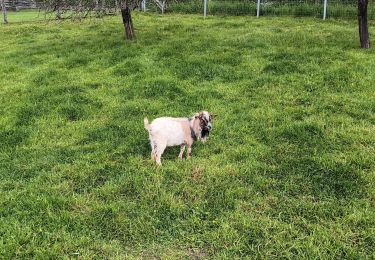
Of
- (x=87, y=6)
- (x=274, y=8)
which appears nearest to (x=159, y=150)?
(x=87, y=6)

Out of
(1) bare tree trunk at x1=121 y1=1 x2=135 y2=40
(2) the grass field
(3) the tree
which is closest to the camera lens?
(2) the grass field

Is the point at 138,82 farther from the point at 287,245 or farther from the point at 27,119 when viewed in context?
the point at 287,245

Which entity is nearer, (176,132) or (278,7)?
(176,132)

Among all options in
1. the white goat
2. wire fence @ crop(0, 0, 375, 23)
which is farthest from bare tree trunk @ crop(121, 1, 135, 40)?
the white goat

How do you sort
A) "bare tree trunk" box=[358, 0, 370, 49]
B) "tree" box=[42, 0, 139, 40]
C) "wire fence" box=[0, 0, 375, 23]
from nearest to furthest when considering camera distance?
"bare tree trunk" box=[358, 0, 370, 49], "tree" box=[42, 0, 139, 40], "wire fence" box=[0, 0, 375, 23]

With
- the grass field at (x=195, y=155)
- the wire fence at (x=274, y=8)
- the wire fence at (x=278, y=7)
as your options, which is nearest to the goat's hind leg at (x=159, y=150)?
the grass field at (x=195, y=155)

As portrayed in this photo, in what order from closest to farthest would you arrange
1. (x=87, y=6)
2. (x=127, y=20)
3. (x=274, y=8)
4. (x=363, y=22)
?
(x=363, y=22)
(x=87, y=6)
(x=127, y=20)
(x=274, y=8)

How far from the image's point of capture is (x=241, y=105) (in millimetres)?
8938

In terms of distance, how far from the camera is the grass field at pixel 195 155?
197 inches

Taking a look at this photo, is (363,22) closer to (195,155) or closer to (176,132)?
(195,155)

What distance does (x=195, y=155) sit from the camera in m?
6.94

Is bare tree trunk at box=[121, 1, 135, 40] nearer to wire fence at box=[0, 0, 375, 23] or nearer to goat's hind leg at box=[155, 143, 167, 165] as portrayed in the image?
wire fence at box=[0, 0, 375, 23]

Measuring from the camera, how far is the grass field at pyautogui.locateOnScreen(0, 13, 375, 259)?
4996 millimetres

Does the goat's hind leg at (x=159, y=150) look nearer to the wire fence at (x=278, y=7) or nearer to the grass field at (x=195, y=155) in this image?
the grass field at (x=195, y=155)
